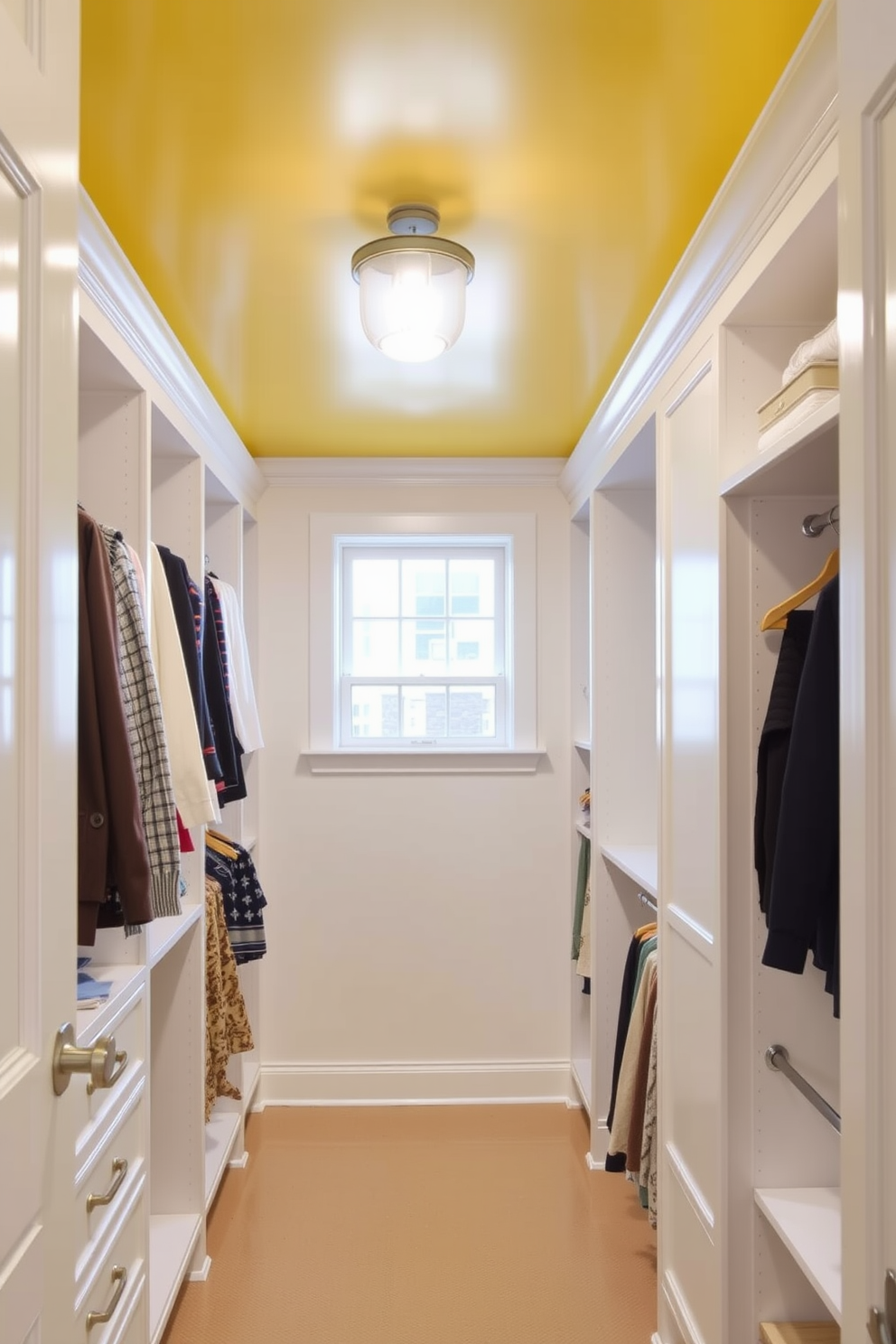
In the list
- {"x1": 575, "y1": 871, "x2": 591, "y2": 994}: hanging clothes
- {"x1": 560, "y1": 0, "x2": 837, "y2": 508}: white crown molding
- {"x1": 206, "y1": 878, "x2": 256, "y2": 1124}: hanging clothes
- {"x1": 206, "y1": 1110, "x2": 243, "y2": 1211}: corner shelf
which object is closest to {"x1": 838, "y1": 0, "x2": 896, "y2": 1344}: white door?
{"x1": 560, "y1": 0, "x2": 837, "y2": 508}: white crown molding

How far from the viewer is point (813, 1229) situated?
5.38 feet

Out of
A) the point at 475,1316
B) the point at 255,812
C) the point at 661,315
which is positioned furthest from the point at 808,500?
the point at 255,812

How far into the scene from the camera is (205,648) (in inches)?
108

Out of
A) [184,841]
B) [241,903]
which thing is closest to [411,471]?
[241,903]

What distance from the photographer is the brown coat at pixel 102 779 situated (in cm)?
166

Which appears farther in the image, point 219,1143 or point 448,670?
point 448,670

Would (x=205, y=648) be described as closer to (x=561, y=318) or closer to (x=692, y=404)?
(x=561, y=318)

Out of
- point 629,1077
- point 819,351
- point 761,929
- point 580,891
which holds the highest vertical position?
point 819,351

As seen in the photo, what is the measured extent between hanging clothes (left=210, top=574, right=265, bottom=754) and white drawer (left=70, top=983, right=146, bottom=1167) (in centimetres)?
104

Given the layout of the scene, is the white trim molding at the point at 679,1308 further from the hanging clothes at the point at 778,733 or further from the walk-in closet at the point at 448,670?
the hanging clothes at the point at 778,733

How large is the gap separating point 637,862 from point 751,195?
1.87 metres

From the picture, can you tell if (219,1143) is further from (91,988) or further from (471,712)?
(471,712)

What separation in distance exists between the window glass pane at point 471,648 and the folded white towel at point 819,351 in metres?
2.49

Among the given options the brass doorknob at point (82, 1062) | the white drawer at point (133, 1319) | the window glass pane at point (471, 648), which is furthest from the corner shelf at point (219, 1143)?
the brass doorknob at point (82, 1062)
